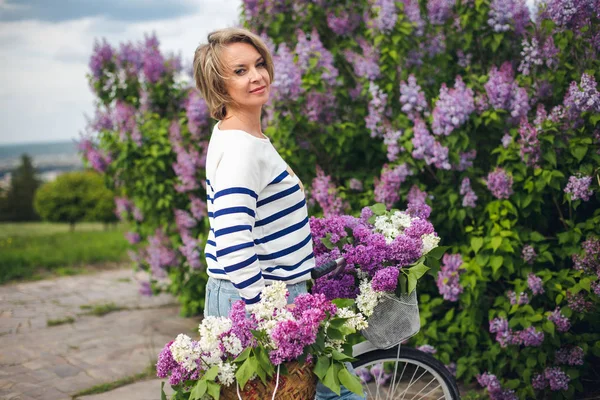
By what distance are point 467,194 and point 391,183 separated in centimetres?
45

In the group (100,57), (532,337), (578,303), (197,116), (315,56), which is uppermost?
(100,57)

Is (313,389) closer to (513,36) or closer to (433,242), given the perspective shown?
(433,242)

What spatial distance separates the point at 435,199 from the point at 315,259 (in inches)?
60.8

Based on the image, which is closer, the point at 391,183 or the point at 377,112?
the point at 391,183

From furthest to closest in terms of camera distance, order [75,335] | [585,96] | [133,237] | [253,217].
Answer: [133,237] → [75,335] → [585,96] → [253,217]

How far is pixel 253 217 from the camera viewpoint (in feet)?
6.04

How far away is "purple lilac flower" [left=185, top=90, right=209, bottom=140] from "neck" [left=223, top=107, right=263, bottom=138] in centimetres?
243

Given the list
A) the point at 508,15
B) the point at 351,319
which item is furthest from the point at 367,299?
the point at 508,15

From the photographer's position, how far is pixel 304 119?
12.6 feet

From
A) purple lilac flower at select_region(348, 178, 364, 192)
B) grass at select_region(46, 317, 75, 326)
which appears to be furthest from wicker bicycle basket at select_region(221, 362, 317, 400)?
grass at select_region(46, 317, 75, 326)

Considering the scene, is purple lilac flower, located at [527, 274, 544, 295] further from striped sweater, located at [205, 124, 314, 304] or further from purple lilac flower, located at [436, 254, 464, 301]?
striped sweater, located at [205, 124, 314, 304]

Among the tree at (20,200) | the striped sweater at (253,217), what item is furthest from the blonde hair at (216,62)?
the tree at (20,200)

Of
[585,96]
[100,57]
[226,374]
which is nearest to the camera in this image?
[226,374]

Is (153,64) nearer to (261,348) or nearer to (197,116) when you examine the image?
(197,116)
